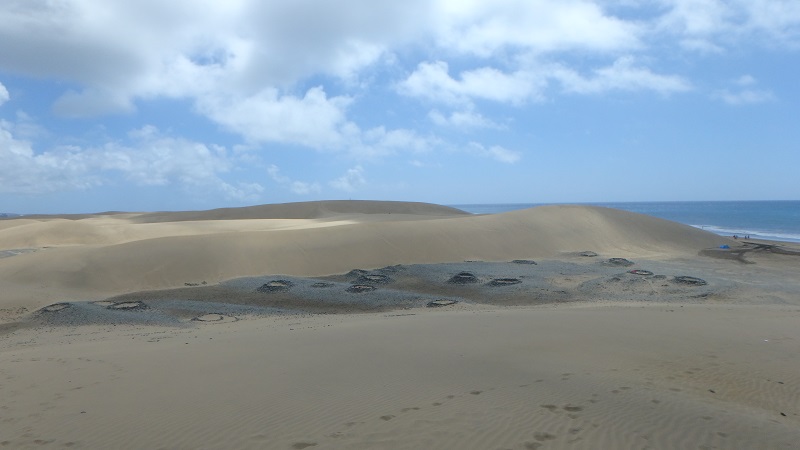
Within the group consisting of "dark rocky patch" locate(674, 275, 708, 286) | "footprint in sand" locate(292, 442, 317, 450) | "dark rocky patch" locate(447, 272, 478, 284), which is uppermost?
"footprint in sand" locate(292, 442, 317, 450)

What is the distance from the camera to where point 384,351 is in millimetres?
7727

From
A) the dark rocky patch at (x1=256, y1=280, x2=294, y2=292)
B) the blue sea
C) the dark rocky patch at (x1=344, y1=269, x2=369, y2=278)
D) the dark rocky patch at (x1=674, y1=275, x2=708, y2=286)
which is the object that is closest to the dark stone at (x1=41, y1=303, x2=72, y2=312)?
the dark rocky patch at (x1=256, y1=280, x2=294, y2=292)

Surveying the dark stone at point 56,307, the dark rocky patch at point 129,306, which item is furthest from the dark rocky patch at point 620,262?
the dark stone at point 56,307

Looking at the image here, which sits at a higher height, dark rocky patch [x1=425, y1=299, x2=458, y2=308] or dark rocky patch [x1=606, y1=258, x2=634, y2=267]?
dark rocky patch [x1=606, y1=258, x2=634, y2=267]

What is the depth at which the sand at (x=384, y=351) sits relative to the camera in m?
4.66

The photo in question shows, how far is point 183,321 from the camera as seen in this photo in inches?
472

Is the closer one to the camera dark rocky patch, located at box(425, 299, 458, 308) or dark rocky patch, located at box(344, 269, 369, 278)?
dark rocky patch, located at box(425, 299, 458, 308)

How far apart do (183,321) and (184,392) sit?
6.70 m

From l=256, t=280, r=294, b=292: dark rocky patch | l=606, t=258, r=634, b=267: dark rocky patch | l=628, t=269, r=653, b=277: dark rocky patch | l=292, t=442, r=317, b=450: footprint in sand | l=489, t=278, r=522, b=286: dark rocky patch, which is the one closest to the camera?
l=292, t=442, r=317, b=450: footprint in sand

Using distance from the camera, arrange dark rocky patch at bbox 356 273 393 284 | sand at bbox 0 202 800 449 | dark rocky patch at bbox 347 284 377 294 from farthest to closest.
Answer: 1. dark rocky patch at bbox 356 273 393 284
2. dark rocky patch at bbox 347 284 377 294
3. sand at bbox 0 202 800 449

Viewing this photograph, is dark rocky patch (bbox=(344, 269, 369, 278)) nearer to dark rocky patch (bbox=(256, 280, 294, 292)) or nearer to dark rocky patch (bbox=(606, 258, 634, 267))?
dark rocky patch (bbox=(256, 280, 294, 292))

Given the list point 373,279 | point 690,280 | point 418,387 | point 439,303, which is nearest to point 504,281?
point 439,303

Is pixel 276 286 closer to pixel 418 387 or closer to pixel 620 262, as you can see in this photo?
pixel 418 387

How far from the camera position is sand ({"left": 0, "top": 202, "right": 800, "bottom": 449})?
466cm
